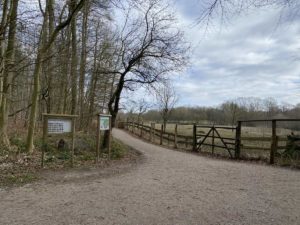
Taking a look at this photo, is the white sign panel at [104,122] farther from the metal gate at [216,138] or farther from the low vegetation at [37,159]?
the metal gate at [216,138]

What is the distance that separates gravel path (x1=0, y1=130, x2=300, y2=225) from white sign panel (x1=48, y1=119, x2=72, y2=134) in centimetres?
224

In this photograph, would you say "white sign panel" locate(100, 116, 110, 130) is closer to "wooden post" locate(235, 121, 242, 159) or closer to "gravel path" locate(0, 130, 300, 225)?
"gravel path" locate(0, 130, 300, 225)

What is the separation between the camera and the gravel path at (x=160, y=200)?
4285mm

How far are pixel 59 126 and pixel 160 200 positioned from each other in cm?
468

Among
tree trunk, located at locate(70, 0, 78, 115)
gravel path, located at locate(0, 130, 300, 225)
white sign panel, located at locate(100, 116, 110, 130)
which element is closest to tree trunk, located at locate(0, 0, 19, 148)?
white sign panel, located at locate(100, 116, 110, 130)

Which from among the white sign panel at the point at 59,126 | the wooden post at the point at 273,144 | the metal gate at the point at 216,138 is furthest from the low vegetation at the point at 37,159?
the wooden post at the point at 273,144

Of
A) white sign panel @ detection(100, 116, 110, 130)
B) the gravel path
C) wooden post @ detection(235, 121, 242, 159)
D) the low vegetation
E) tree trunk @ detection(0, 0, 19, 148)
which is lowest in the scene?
the gravel path

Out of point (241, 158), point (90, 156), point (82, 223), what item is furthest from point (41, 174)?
point (241, 158)

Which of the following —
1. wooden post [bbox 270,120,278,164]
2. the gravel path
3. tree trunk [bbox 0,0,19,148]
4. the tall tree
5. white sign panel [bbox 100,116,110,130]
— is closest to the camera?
the gravel path

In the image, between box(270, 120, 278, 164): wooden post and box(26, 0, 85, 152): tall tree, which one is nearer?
box(26, 0, 85, 152): tall tree

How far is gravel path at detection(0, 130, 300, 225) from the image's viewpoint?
429cm

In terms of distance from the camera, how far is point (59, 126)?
28.4ft

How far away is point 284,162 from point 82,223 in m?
7.94

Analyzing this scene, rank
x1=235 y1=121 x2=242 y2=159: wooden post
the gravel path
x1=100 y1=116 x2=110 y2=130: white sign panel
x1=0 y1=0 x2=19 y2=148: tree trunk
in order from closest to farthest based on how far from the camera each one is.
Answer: the gravel path, x1=0 y1=0 x2=19 y2=148: tree trunk, x1=100 y1=116 x2=110 y2=130: white sign panel, x1=235 y1=121 x2=242 y2=159: wooden post
